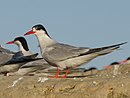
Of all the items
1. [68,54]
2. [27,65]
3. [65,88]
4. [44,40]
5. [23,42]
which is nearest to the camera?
[65,88]

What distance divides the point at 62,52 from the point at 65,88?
7.76 feet

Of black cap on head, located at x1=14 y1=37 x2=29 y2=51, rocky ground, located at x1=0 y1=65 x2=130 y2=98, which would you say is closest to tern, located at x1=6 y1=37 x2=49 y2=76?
black cap on head, located at x1=14 y1=37 x2=29 y2=51

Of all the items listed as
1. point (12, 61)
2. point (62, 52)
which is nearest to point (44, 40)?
point (62, 52)

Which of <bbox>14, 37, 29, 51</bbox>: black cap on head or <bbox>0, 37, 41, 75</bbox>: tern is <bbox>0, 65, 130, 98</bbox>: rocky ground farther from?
<bbox>14, 37, 29, 51</bbox>: black cap on head

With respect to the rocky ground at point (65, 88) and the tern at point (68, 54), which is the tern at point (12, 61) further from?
the rocky ground at point (65, 88)

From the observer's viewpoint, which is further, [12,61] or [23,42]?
[23,42]

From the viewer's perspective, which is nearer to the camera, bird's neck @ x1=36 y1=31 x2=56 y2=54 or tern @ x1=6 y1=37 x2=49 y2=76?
bird's neck @ x1=36 y1=31 x2=56 y2=54

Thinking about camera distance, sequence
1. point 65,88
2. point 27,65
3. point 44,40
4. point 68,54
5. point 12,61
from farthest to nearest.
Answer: point 27,65, point 12,61, point 44,40, point 68,54, point 65,88

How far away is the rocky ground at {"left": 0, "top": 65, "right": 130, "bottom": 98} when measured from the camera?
8461 millimetres

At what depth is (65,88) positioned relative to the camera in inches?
356

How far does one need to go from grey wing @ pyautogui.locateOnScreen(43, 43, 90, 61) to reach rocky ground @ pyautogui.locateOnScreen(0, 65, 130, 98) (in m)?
1.25

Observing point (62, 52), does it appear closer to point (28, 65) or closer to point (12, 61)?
point (12, 61)

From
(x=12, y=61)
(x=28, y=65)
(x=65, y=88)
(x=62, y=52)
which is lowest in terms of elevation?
(x=65, y=88)

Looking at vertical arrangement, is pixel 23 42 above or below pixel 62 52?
above
